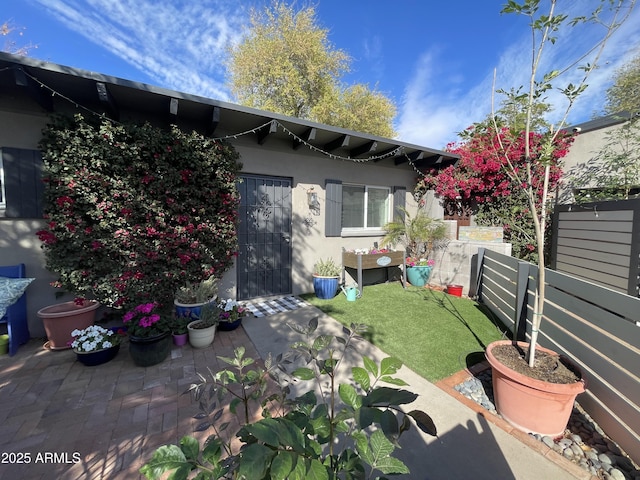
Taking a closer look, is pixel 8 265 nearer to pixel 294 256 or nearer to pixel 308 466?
pixel 294 256

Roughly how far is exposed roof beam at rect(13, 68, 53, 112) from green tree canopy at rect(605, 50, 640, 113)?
11.5 meters

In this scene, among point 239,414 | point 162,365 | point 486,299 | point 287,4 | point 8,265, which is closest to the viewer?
point 239,414

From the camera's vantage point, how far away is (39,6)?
3.96 meters

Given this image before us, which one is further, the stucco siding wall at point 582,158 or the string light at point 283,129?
the stucco siding wall at point 582,158

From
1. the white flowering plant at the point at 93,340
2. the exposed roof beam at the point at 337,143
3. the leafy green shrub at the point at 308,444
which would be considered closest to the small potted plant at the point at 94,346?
the white flowering plant at the point at 93,340

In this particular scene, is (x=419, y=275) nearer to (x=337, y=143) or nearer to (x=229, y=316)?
(x=337, y=143)

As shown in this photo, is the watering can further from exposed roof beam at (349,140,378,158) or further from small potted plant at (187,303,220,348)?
exposed roof beam at (349,140,378,158)

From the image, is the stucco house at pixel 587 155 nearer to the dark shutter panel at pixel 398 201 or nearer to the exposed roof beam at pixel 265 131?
the dark shutter panel at pixel 398 201

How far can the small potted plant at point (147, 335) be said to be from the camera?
270cm

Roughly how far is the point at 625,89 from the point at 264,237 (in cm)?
1119

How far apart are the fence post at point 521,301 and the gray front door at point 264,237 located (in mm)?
3512

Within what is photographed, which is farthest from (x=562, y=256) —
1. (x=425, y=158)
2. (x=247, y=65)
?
(x=247, y=65)

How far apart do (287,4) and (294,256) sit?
13050 mm

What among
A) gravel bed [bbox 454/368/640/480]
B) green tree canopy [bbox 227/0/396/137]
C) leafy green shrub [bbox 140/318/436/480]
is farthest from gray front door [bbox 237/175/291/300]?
green tree canopy [bbox 227/0/396/137]
